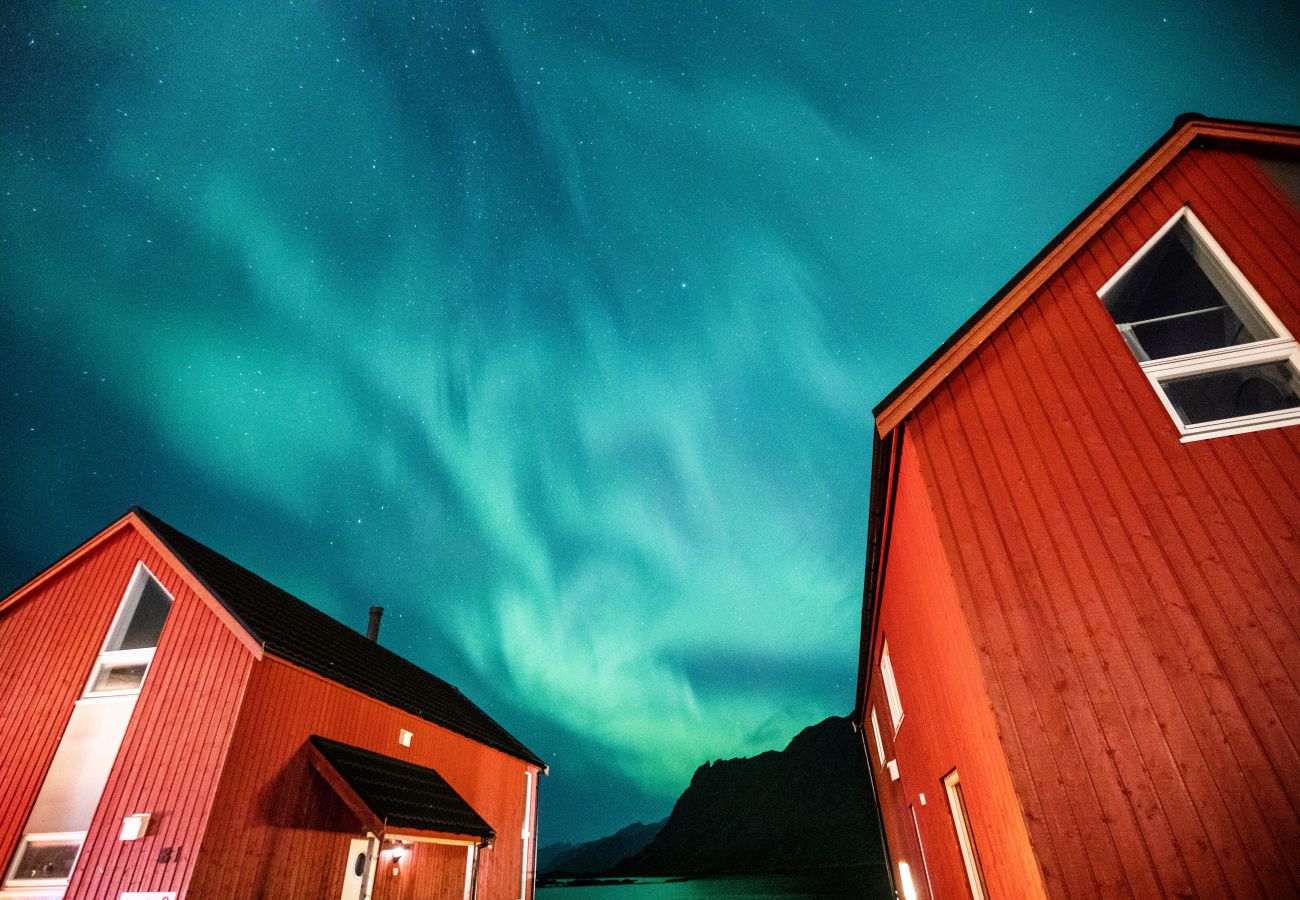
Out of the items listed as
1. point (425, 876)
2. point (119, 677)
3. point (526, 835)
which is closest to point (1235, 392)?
point (425, 876)

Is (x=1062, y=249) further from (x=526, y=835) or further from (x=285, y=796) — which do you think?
(x=526, y=835)

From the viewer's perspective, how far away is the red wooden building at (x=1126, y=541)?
14.1 ft

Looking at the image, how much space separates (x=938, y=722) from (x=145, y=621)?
13.8 metres

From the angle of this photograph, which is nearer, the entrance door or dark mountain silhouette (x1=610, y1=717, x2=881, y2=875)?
the entrance door

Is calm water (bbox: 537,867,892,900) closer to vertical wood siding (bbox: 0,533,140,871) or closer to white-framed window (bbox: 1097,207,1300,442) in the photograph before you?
vertical wood siding (bbox: 0,533,140,871)

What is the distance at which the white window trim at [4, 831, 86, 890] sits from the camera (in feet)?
29.0

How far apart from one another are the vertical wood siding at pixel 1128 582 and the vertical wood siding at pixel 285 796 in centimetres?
1063

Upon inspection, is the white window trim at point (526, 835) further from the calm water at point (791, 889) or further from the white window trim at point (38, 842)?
the calm water at point (791, 889)

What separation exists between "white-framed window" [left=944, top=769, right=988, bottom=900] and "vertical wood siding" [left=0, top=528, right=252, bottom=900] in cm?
1064

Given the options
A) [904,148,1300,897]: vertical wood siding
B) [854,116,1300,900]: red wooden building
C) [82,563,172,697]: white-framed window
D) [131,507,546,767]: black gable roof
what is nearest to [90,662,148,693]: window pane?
[82,563,172,697]: white-framed window

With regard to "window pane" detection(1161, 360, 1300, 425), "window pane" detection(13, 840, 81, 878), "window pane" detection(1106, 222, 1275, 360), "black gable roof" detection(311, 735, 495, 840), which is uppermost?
"window pane" detection(1106, 222, 1275, 360)

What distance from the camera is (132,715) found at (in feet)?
31.9

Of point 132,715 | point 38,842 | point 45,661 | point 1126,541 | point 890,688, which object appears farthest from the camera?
point 890,688

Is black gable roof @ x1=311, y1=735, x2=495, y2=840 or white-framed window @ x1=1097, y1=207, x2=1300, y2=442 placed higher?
white-framed window @ x1=1097, y1=207, x2=1300, y2=442
